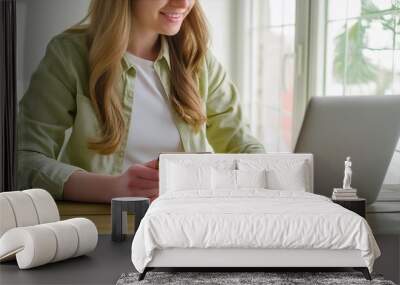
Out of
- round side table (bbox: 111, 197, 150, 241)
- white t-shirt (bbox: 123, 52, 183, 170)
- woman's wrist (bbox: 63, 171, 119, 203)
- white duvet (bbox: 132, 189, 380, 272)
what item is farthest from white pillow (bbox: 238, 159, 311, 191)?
white duvet (bbox: 132, 189, 380, 272)

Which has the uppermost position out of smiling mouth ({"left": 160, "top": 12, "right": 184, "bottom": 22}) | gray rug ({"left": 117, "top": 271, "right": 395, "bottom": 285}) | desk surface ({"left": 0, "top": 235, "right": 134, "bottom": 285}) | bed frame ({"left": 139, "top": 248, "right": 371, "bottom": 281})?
smiling mouth ({"left": 160, "top": 12, "right": 184, "bottom": 22})

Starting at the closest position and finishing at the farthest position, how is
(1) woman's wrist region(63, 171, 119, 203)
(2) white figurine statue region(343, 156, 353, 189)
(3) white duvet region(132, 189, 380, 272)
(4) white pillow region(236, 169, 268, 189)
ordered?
(3) white duvet region(132, 189, 380, 272)
(4) white pillow region(236, 169, 268, 189)
(2) white figurine statue region(343, 156, 353, 189)
(1) woman's wrist region(63, 171, 119, 203)

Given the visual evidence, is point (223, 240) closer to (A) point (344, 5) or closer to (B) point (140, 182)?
(B) point (140, 182)

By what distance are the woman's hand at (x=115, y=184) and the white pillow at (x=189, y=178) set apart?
0.48 m

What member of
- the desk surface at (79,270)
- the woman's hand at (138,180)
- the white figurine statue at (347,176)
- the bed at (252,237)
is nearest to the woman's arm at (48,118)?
the woman's hand at (138,180)

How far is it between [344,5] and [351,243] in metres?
2.70

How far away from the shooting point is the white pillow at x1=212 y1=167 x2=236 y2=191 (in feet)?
19.6

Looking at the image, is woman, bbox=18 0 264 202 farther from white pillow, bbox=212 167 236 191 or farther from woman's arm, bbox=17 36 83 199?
white pillow, bbox=212 167 236 191

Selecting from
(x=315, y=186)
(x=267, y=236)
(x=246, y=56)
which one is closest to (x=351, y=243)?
(x=267, y=236)

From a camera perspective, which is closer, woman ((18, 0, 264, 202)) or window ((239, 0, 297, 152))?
woman ((18, 0, 264, 202))

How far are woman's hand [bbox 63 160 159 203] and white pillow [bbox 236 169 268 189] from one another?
3.08ft

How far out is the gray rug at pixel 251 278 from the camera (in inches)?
185

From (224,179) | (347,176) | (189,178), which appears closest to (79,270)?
(189,178)

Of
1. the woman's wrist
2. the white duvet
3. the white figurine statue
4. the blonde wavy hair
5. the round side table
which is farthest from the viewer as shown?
the woman's wrist
